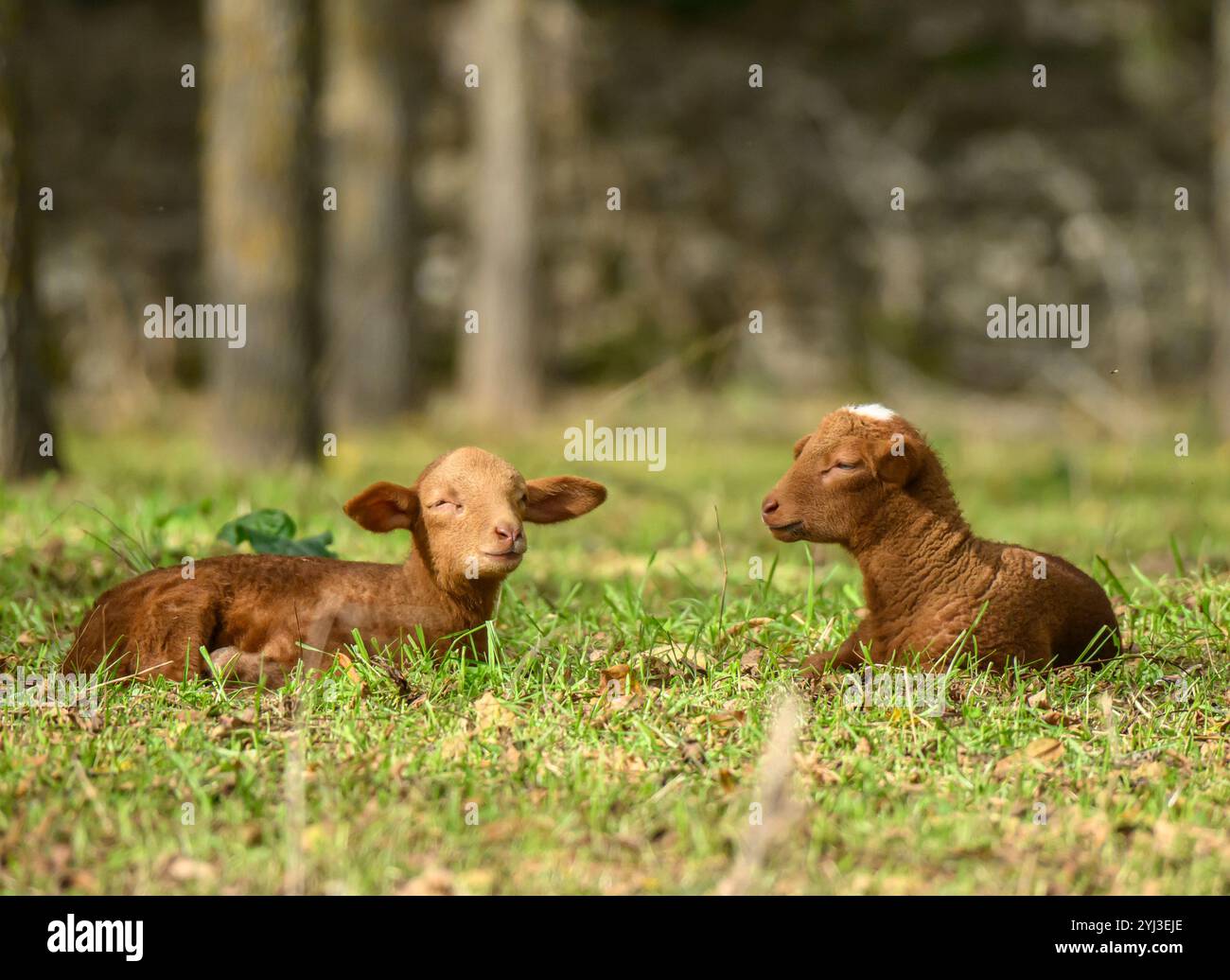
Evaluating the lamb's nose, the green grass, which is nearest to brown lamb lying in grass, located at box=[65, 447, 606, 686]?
the lamb's nose

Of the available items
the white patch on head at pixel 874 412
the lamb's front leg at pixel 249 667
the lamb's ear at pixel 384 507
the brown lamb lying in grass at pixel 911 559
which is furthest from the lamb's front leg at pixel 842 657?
the lamb's front leg at pixel 249 667

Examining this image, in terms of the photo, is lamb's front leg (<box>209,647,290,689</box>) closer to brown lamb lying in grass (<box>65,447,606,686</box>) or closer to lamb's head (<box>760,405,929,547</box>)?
brown lamb lying in grass (<box>65,447,606,686</box>)

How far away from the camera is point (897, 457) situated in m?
4.82

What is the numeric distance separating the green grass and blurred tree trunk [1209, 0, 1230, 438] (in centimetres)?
779

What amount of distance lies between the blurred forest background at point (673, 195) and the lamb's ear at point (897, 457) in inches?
417

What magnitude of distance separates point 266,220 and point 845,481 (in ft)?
20.9

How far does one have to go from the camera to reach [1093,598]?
5.05m

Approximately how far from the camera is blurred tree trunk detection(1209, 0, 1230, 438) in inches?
529

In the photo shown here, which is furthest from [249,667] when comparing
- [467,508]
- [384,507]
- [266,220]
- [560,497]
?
[266,220]

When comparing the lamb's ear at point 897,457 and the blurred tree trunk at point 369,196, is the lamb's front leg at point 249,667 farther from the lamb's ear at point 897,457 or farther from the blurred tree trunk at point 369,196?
the blurred tree trunk at point 369,196

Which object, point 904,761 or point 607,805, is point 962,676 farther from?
point 607,805

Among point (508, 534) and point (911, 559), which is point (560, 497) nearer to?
point (508, 534)

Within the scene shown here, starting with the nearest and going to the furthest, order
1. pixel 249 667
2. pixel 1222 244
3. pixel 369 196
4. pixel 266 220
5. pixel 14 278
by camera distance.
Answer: pixel 249 667 → pixel 14 278 → pixel 266 220 → pixel 1222 244 → pixel 369 196

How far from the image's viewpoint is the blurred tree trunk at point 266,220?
10.1 m
